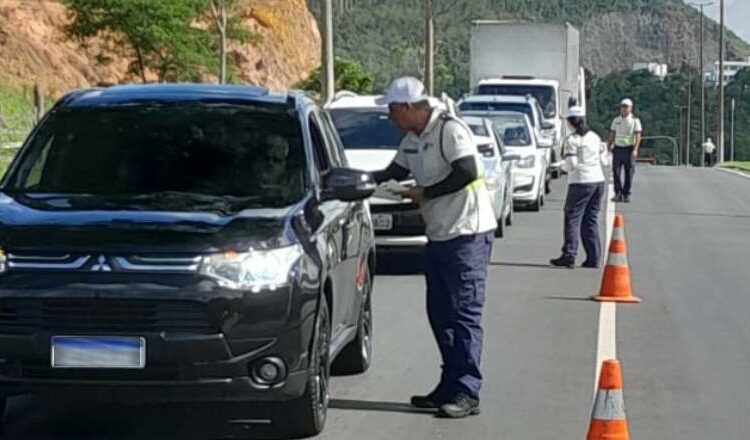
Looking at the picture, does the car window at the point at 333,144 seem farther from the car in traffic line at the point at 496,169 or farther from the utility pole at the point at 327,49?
the utility pole at the point at 327,49

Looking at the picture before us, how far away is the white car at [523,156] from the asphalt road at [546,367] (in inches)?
233

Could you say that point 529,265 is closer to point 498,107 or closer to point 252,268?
point 252,268

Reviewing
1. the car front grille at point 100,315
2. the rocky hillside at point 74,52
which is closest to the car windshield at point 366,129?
the car front grille at point 100,315

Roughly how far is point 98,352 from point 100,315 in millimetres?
176

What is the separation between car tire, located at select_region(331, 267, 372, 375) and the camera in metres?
9.84

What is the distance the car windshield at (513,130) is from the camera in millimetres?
25875

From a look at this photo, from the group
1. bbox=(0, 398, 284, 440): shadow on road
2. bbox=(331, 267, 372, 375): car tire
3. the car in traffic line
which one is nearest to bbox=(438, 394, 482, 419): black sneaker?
bbox=(0, 398, 284, 440): shadow on road

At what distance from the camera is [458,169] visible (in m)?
8.48

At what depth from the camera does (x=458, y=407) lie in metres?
8.65

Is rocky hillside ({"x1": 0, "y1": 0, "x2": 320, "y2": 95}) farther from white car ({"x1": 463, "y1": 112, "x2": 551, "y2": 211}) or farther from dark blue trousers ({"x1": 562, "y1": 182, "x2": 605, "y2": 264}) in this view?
dark blue trousers ({"x1": 562, "y1": 182, "x2": 605, "y2": 264})

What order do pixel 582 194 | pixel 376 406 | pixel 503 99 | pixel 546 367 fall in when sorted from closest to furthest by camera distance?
pixel 376 406, pixel 546 367, pixel 582 194, pixel 503 99

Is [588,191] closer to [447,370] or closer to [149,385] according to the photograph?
[447,370]

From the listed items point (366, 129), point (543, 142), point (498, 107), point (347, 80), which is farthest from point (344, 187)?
point (347, 80)

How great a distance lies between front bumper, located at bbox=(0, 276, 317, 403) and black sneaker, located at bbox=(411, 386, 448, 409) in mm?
1677
